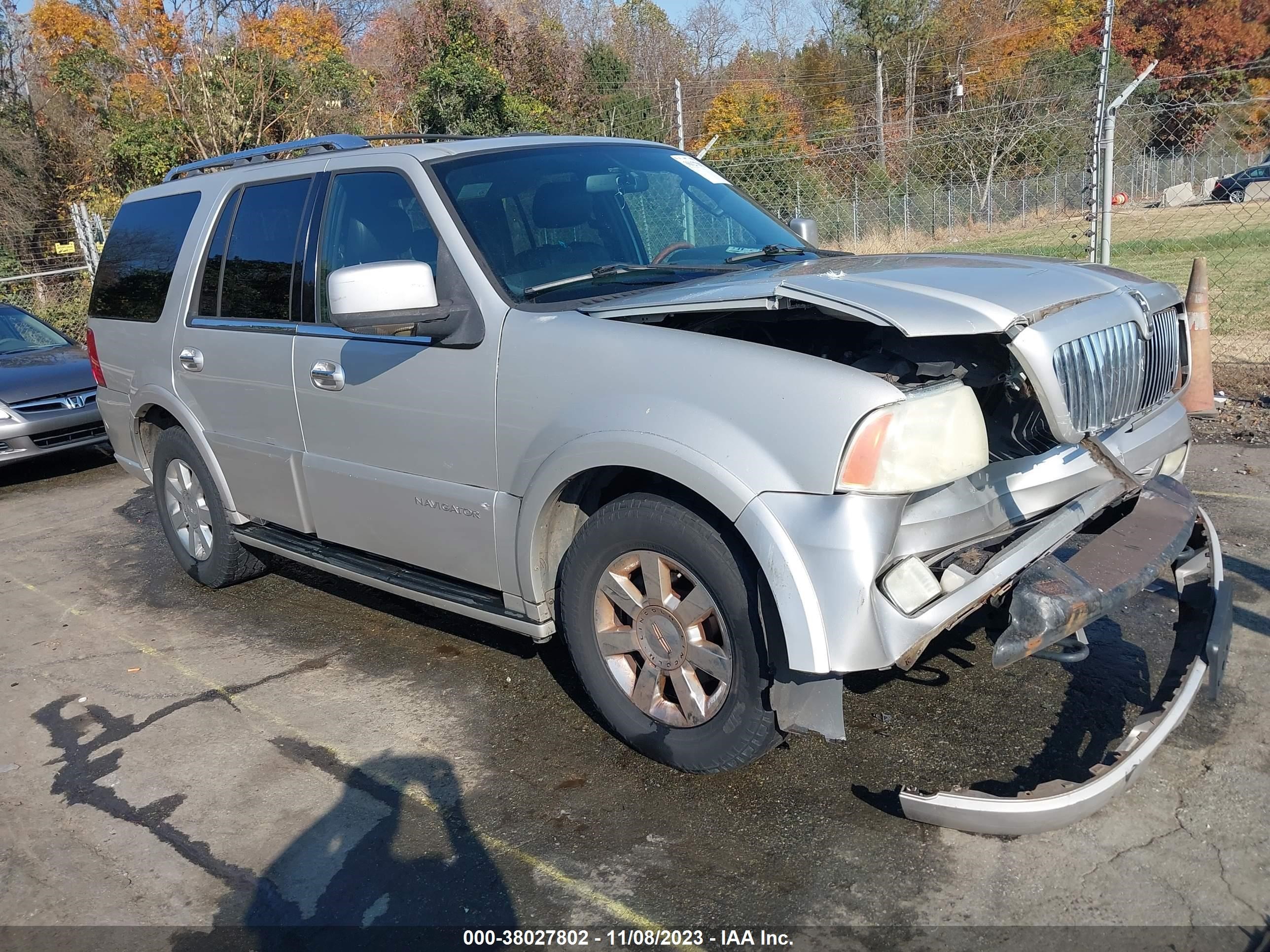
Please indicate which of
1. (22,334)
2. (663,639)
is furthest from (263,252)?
(22,334)

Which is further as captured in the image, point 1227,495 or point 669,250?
point 1227,495

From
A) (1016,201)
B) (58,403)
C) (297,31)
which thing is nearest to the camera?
(58,403)

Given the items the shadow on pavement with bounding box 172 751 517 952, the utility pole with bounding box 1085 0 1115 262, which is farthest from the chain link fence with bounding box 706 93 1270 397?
Result: the shadow on pavement with bounding box 172 751 517 952

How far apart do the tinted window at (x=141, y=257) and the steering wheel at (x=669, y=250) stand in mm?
2540

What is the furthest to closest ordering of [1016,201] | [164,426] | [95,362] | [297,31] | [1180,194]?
[297,31], [1016,201], [1180,194], [95,362], [164,426]

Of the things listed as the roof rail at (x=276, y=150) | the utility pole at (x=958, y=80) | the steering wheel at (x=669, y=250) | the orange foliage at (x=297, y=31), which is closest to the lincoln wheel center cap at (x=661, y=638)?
the steering wheel at (x=669, y=250)

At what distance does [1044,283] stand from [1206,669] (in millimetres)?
1288

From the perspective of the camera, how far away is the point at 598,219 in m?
4.20

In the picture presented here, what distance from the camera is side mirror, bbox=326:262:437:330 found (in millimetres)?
3422

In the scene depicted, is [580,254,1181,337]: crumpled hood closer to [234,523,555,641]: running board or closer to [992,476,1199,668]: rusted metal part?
[992,476,1199,668]: rusted metal part

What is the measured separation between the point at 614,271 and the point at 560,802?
74.9 inches

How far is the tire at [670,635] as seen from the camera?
3.10 metres

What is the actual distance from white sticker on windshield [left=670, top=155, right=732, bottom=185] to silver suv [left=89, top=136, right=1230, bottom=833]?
57 mm

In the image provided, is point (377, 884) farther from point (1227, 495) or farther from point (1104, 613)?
point (1227, 495)
